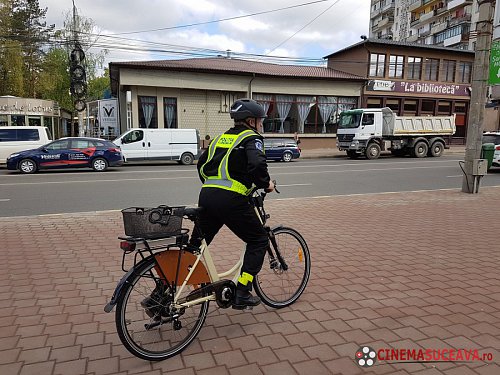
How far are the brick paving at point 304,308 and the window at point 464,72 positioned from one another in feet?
106

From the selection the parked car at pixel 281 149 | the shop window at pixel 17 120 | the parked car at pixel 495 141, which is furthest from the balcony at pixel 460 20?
the shop window at pixel 17 120

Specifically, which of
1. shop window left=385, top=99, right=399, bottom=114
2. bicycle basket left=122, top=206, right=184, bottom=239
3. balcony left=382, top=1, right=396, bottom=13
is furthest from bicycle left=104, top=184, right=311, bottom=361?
balcony left=382, top=1, right=396, bottom=13

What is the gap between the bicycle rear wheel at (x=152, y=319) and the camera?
2742mm

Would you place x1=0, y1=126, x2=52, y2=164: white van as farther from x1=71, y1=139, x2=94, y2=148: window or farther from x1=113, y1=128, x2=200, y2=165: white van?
x1=113, y1=128, x2=200, y2=165: white van

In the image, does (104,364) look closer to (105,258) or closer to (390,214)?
(105,258)

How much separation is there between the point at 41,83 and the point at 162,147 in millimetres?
22311

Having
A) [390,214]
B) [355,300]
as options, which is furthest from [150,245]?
[390,214]

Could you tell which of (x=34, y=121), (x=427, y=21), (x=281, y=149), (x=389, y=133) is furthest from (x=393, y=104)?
(x=427, y=21)

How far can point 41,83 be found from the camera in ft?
115

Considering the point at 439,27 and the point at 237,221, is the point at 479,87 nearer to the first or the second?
the point at 237,221

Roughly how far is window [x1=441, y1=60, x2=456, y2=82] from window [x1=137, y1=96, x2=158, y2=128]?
24.0 metres

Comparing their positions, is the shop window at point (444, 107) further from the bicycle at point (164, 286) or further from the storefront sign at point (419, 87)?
the bicycle at point (164, 286)

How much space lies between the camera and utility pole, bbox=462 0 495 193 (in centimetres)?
980

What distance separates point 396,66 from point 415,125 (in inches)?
357
